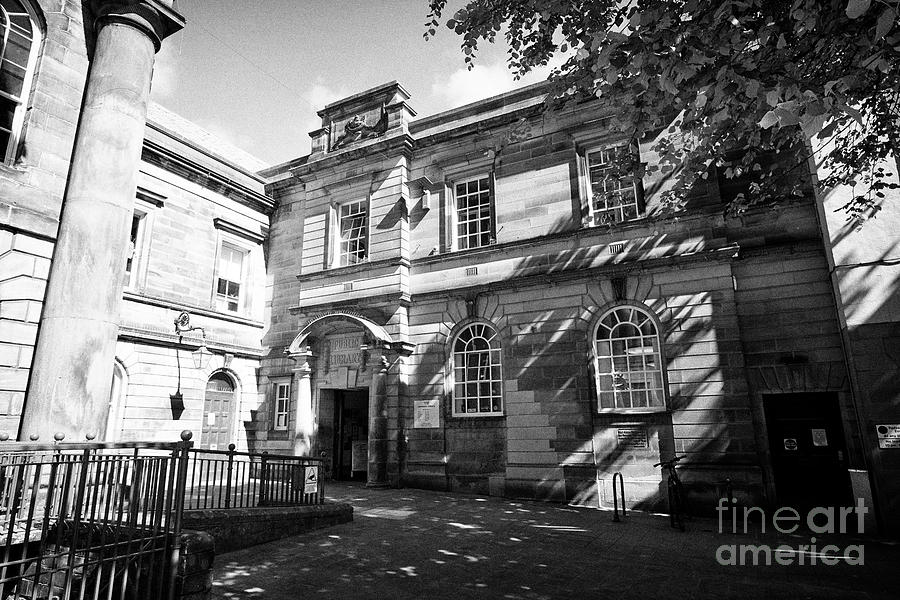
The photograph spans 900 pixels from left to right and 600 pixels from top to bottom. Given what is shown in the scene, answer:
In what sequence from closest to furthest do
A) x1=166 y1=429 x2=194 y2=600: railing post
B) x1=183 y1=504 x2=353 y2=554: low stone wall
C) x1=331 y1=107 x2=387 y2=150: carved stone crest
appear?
x1=166 y1=429 x2=194 y2=600: railing post, x1=183 y1=504 x2=353 y2=554: low stone wall, x1=331 y1=107 x2=387 y2=150: carved stone crest

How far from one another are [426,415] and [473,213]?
5.85 meters

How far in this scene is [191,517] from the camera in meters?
6.76

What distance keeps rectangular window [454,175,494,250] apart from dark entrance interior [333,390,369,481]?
5.80 m

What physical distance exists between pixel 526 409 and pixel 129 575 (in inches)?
359

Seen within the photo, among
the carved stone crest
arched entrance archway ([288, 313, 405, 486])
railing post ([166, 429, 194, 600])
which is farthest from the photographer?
the carved stone crest

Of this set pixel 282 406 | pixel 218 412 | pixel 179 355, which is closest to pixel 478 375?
pixel 282 406

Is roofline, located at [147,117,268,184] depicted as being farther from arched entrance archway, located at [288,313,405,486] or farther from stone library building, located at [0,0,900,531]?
arched entrance archway, located at [288,313,405,486]

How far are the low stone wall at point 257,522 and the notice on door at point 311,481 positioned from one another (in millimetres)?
280

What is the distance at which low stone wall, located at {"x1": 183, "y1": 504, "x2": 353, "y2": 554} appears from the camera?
6957 millimetres

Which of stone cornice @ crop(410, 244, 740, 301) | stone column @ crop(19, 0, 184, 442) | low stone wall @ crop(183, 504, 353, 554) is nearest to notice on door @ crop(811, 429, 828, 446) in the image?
stone cornice @ crop(410, 244, 740, 301)

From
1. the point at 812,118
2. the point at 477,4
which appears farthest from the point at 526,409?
the point at 812,118

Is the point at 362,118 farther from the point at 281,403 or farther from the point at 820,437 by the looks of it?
the point at 820,437

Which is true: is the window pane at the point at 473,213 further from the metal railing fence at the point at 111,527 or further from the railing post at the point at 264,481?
the metal railing fence at the point at 111,527

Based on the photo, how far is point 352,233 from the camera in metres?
16.3
